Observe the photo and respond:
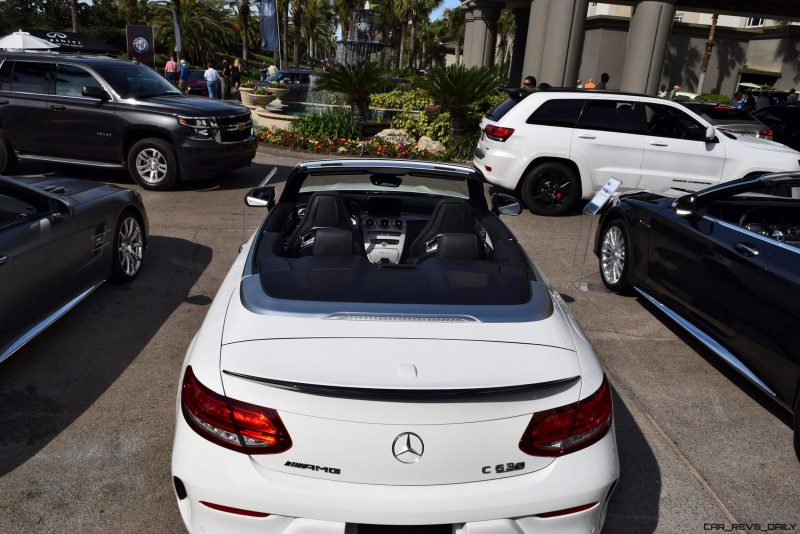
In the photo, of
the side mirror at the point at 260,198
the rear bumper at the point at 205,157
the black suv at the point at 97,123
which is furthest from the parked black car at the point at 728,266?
the black suv at the point at 97,123

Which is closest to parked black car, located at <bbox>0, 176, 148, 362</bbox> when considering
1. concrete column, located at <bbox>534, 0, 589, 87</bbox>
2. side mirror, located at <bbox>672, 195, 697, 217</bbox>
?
side mirror, located at <bbox>672, 195, 697, 217</bbox>

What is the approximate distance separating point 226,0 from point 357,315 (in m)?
66.4

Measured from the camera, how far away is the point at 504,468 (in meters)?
2.23

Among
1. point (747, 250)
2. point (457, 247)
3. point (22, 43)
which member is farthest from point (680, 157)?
point (22, 43)

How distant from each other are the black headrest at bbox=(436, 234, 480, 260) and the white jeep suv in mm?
6469

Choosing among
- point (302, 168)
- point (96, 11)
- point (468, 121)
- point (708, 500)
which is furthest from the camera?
point (96, 11)

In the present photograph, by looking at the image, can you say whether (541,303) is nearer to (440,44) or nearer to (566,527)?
(566,527)

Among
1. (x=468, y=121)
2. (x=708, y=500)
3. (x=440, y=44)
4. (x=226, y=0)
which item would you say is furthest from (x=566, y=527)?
(x=440, y=44)

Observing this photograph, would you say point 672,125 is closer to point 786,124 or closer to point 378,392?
point 378,392

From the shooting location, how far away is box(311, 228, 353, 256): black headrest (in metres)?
3.16

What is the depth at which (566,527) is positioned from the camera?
2330mm

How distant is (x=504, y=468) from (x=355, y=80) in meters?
13.6

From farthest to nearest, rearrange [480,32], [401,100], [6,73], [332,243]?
[480,32] < [401,100] < [6,73] < [332,243]

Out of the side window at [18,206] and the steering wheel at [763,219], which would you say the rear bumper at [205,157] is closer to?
the side window at [18,206]
